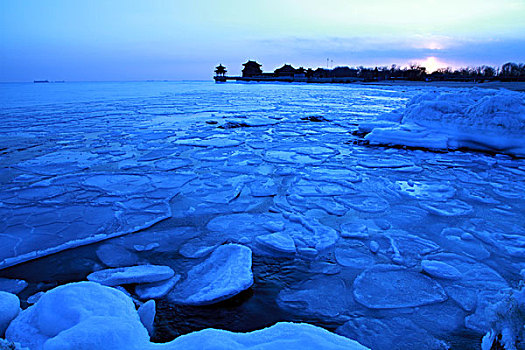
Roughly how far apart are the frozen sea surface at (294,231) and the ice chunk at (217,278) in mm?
37

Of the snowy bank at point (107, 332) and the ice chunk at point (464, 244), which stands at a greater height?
the snowy bank at point (107, 332)

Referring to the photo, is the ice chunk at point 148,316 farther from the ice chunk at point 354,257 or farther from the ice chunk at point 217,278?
the ice chunk at point 354,257

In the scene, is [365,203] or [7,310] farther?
[365,203]

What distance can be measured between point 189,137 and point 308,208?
4.87 m

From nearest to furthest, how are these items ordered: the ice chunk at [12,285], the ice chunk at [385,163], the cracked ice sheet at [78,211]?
the ice chunk at [12,285]
the cracked ice sheet at [78,211]
the ice chunk at [385,163]

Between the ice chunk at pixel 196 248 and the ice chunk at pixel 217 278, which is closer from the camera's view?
the ice chunk at pixel 217 278

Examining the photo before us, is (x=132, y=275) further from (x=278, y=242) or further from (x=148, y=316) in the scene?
(x=278, y=242)

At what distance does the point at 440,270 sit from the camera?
2041 millimetres

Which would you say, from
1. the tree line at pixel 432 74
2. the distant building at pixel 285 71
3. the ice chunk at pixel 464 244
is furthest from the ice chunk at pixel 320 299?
the distant building at pixel 285 71

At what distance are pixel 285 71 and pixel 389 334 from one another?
8108 cm

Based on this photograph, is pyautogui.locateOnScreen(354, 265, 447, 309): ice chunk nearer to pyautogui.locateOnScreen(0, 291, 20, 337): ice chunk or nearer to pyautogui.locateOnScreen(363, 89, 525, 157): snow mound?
pyautogui.locateOnScreen(0, 291, 20, 337): ice chunk

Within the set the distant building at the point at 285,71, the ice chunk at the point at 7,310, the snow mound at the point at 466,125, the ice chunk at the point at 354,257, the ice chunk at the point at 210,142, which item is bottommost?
the ice chunk at the point at 354,257

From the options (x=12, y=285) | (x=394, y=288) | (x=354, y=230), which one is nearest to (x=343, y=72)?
(x=354, y=230)

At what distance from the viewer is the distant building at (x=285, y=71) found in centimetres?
7619
